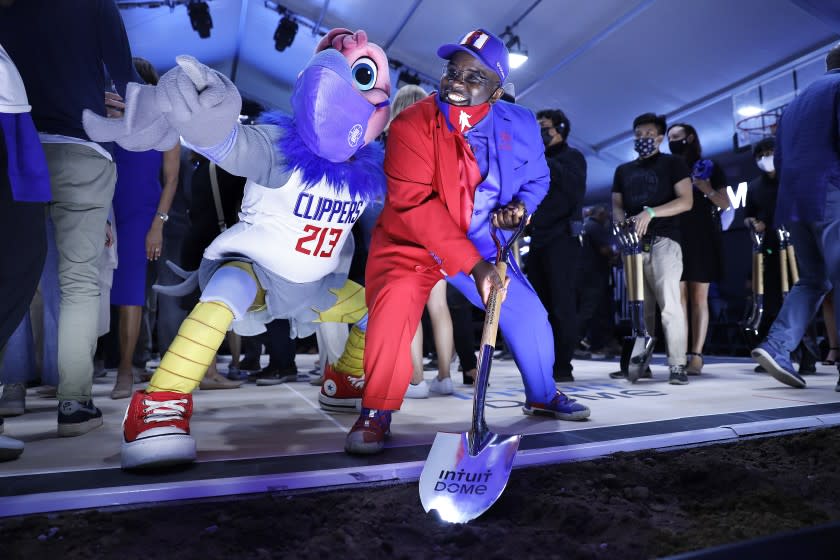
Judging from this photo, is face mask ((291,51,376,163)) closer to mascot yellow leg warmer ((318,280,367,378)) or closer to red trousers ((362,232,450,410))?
red trousers ((362,232,450,410))

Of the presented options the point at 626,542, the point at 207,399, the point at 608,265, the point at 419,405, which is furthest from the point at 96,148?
the point at 608,265

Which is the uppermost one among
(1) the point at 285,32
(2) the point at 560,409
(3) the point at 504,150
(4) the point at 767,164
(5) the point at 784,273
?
(1) the point at 285,32

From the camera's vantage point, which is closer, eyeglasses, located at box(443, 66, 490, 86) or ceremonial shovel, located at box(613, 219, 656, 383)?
eyeglasses, located at box(443, 66, 490, 86)

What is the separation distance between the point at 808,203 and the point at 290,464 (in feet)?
7.87

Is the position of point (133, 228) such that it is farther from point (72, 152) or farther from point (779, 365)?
point (779, 365)

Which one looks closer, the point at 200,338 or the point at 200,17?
the point at 200,338

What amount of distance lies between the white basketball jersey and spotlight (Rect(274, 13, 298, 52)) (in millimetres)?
8150

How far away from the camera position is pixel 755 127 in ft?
24.8

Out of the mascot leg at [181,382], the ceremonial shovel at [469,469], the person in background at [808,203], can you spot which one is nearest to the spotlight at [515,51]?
the person in background at [808,203]

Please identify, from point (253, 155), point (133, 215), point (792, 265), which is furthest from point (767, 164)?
point (133, 215)

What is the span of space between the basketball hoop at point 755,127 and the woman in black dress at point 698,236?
412 centimetres

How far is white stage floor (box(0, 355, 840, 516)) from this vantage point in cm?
124

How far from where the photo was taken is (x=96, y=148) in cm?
183

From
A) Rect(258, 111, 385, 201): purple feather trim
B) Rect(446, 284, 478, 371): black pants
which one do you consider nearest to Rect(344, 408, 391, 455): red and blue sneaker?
Rect(258, 111, 385, 201): purple feather trim
